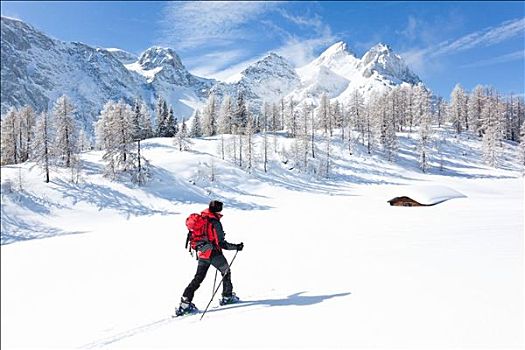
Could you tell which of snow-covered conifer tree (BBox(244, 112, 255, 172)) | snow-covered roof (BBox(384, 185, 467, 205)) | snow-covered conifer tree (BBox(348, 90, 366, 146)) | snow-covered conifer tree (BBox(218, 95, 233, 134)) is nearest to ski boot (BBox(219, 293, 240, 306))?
snow-covered roof (BBox(384, 185, 467, 205))

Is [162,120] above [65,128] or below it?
above

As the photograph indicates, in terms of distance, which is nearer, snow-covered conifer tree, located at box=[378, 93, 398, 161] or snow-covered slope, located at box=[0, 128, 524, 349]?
snow-covered slope, located at box=[0, 128, 524, 349]

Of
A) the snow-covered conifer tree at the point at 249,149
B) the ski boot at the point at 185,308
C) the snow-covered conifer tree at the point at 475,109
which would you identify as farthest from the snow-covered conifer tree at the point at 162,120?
the ski boot at the point at 185,308

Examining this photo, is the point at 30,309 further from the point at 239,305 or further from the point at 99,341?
the point at 239,305

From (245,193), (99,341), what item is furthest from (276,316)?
(245,193)

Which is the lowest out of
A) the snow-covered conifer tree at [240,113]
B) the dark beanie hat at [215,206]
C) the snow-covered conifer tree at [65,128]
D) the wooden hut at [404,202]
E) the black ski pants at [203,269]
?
the wooden hut at [404,202]

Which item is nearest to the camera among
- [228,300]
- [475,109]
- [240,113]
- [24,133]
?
[228,300]

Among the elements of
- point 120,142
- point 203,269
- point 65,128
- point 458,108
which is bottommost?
point 203,269

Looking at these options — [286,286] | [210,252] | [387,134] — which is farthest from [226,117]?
[210,252]

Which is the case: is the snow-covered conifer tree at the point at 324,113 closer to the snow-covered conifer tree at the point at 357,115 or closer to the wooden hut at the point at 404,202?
the snow-covered conifer tree at the point at 357,115

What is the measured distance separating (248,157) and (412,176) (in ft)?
118

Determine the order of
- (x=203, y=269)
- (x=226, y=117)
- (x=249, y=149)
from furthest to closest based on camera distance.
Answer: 1. (x=226, y=117)
2. (x=249, y=149)
3. (x=203, y=269)

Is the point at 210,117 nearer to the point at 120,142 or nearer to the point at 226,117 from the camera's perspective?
the point at 226,117

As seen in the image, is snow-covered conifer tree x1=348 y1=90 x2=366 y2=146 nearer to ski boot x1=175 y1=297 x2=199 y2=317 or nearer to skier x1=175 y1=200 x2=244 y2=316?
skier x1=175 y1=200 x2=244 y2=316
